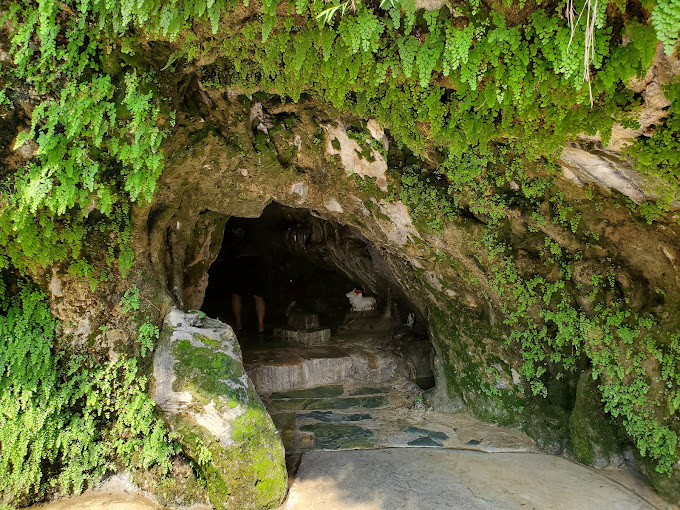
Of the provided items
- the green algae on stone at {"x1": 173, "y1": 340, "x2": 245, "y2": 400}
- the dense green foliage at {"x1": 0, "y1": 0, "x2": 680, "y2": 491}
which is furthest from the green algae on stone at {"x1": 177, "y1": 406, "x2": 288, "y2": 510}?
the dense green foliage at {"x1": 0, "y1": 0, "x2": 680, "y2": 491}

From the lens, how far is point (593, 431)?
638 centimetres

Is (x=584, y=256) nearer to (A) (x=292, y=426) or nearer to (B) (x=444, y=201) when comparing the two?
(B) (x=444, y=201)

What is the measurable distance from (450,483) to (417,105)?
16.0 ft

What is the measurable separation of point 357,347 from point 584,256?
691 centimetres

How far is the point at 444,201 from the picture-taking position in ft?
22.9

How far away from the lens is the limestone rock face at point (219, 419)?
5715 millimetres

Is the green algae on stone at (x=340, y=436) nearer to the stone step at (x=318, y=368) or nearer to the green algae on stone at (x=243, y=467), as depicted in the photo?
the green algae on stone at (x=243, y=467)

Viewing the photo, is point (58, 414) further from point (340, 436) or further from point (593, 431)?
point (593, 431)

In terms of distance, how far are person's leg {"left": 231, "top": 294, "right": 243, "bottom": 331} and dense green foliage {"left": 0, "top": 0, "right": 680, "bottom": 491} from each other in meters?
9.48

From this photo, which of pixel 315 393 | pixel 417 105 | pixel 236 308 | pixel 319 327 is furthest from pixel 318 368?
pixel 417 105

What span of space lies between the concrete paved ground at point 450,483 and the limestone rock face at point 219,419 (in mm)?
527

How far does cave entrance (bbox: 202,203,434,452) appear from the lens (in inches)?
354

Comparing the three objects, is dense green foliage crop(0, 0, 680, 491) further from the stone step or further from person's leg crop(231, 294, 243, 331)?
person's leg crop(231, 294, 243, 331)

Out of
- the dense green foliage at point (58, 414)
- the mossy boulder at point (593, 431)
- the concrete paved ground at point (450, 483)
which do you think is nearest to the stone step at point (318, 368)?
the concrete paved ground at point (450, 483)
